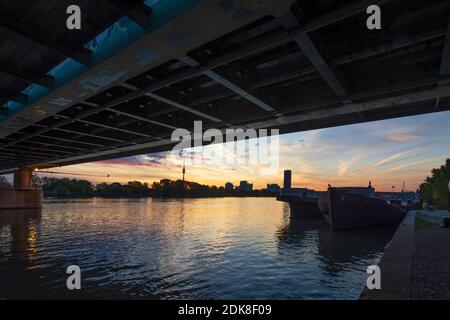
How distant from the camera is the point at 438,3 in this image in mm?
5434

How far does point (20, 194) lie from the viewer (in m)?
48.8

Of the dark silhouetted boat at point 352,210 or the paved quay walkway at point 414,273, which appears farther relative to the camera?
the dark silhouetted boat at point 352,210

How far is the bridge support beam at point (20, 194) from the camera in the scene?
1847 inches

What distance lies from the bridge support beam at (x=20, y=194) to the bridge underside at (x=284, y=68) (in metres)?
41.8

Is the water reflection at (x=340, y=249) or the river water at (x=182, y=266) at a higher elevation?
the river water at (x=182, y=266)

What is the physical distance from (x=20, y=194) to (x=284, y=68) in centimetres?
5800

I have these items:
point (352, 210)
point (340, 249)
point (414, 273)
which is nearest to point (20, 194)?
point (340, 249)

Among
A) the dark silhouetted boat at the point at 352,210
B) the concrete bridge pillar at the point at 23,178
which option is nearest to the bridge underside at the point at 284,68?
the dark silhouetted boat at the point at 352,210

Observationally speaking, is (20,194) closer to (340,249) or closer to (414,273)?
(340,249)

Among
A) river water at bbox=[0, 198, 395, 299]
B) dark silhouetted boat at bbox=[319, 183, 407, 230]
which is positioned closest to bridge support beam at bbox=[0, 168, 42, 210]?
river water at bbox=[0, 198, 395, 299]

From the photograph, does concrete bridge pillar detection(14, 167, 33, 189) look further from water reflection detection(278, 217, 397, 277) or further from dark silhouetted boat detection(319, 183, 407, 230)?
dark silhouetted boat detection(319, 183, 407, 230)

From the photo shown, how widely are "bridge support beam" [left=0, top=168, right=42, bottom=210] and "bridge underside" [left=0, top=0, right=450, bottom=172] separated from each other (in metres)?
41.8

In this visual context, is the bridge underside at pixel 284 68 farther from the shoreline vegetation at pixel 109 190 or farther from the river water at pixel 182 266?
the shoreline vegetation at pixel 109 190
